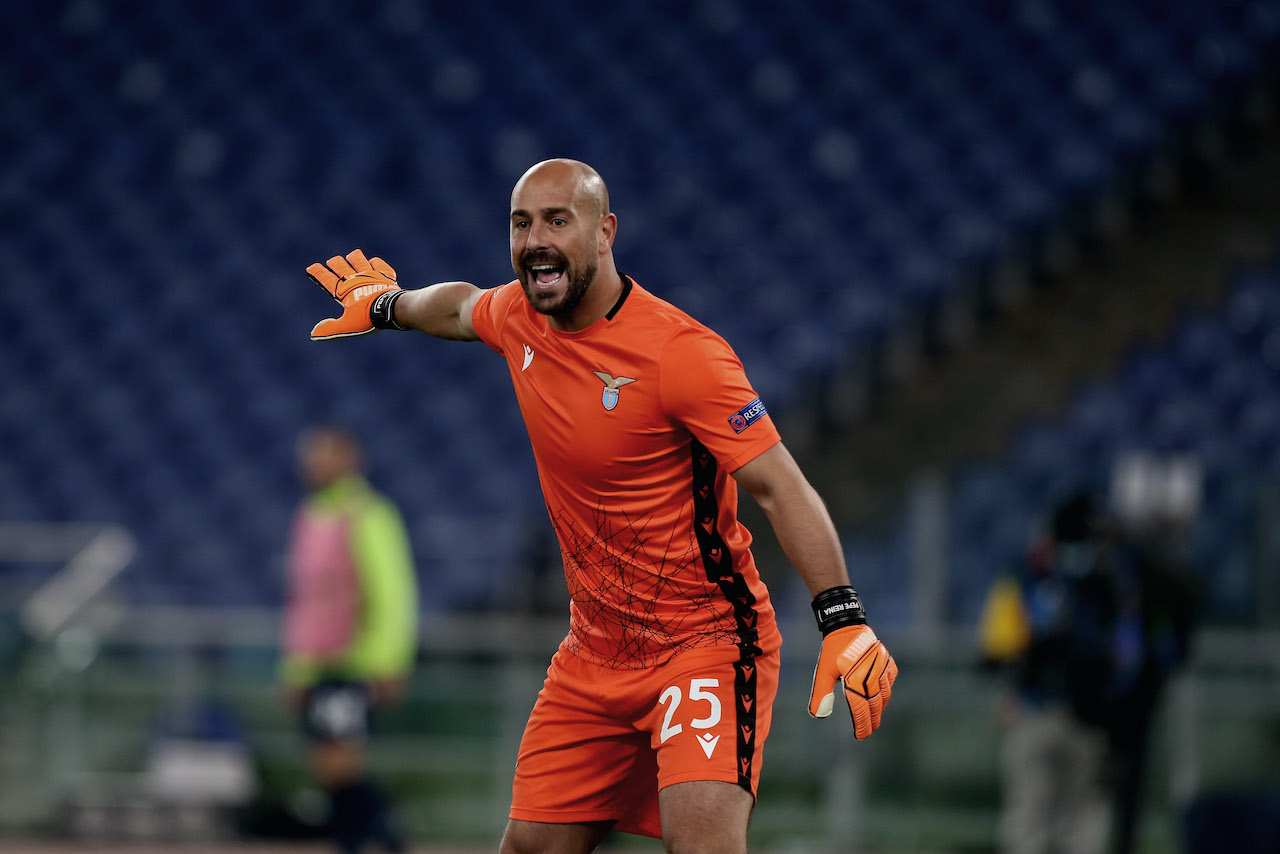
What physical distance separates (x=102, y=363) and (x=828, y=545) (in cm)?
1003

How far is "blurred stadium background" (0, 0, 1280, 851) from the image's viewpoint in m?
10.1

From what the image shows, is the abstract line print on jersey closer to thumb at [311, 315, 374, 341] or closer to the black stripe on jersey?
the black stripe on jersey

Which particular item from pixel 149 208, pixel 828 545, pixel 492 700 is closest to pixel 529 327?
pixel 828 545

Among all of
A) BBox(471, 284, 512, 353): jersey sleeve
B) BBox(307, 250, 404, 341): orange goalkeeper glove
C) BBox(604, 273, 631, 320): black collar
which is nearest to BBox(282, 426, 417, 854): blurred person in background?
BBox(307, 250, 404, 341): orange goalkeeper glove

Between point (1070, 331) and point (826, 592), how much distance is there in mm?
8935

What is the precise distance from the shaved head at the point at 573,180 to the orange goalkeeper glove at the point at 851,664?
0.99m

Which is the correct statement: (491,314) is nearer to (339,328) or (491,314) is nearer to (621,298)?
(621,298)

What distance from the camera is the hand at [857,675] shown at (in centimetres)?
409

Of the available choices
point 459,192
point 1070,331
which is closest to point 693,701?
point 1070,331

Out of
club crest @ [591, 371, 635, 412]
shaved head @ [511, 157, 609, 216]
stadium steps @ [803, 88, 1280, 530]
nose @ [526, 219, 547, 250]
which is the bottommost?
club crest @ [591, 371, 635, 412]

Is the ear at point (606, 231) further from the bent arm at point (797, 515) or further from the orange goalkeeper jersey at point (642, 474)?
the bent arm at point (797, 515)

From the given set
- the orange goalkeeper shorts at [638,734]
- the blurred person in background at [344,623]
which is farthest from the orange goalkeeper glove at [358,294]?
the blurred person in background at [344,623]

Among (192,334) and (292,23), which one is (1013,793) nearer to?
(192,334)

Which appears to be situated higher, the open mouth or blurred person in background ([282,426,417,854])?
the open mouth
